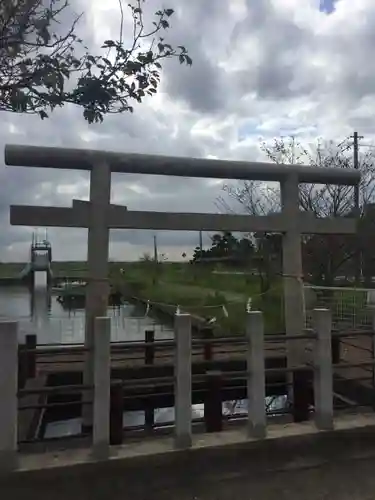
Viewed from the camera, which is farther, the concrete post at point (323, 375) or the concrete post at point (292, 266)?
the concrete post at point (292, 266)

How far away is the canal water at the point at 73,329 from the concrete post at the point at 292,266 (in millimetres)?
1829

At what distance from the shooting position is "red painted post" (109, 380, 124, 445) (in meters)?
3.72

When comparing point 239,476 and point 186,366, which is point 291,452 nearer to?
point 239,476

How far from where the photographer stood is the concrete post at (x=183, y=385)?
3.46 m

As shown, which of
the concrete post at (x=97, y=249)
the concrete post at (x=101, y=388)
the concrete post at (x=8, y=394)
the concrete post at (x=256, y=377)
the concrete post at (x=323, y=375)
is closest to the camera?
the concrete post at (x=8, y=394)

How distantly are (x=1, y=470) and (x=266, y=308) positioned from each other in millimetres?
12021

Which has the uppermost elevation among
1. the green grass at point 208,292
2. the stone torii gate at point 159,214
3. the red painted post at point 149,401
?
the stone torii gate at point 159,214

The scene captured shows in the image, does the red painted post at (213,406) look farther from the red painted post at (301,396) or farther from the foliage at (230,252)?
the foliage at (230,252)

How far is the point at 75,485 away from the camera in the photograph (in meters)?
3.17

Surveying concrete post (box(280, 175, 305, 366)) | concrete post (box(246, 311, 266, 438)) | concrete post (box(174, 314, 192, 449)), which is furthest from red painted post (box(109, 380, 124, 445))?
concrete post (box(280, 175, 305, 366))

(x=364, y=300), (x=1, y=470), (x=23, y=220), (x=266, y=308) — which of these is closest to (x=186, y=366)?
(x=1, y=470)

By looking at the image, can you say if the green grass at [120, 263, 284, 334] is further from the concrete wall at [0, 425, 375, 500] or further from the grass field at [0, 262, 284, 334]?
the concrete wall at [0, 425, 375, 500]

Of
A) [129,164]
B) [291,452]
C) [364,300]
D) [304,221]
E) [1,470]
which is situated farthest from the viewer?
[364,300]

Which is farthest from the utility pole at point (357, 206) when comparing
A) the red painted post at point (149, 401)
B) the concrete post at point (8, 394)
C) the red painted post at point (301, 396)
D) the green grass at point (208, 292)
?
the concrete post at point (8, 394)
